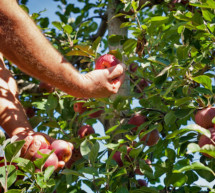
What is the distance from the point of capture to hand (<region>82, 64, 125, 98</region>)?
128cm

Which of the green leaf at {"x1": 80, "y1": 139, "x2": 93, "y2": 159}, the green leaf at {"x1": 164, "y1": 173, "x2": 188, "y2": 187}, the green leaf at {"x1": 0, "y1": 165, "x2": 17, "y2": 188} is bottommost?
the green leaf at {"x1": 164, "y1": 173, "x2": 188, "y2": 187}

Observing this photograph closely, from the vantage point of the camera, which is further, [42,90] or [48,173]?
[42,90]

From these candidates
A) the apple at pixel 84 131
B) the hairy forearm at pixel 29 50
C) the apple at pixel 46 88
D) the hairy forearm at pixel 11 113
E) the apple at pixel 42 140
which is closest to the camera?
the hairy forearm at pixel 29 50

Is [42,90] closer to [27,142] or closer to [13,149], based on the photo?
[27,142]

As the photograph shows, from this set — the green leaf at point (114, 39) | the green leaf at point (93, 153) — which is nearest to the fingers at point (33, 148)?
the green leaf at point (93, 153)

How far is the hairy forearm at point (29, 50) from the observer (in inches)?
41.6

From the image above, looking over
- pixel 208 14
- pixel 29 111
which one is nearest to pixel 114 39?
pixel 208 14

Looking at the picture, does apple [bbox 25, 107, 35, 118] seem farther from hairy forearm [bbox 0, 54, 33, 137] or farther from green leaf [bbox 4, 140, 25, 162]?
green leaf [bbox 4, 140, 25, 162]

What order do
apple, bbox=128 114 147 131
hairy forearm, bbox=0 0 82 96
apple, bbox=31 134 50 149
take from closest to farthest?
hairy forearm, bbox=0 0 82 96, apple, bbox=31 134 50 149, apple, bbox=128 114 147 131

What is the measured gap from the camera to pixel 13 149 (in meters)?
1.16

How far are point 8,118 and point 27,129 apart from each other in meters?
0.11

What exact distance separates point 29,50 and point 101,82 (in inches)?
13.0

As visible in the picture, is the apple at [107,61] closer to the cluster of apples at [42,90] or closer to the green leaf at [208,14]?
the green leaf at [208,14]

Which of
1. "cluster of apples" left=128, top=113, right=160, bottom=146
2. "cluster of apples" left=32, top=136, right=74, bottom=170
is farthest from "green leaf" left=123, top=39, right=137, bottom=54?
"cluster of apples" left=32, top=136, right=74, bottom=170
